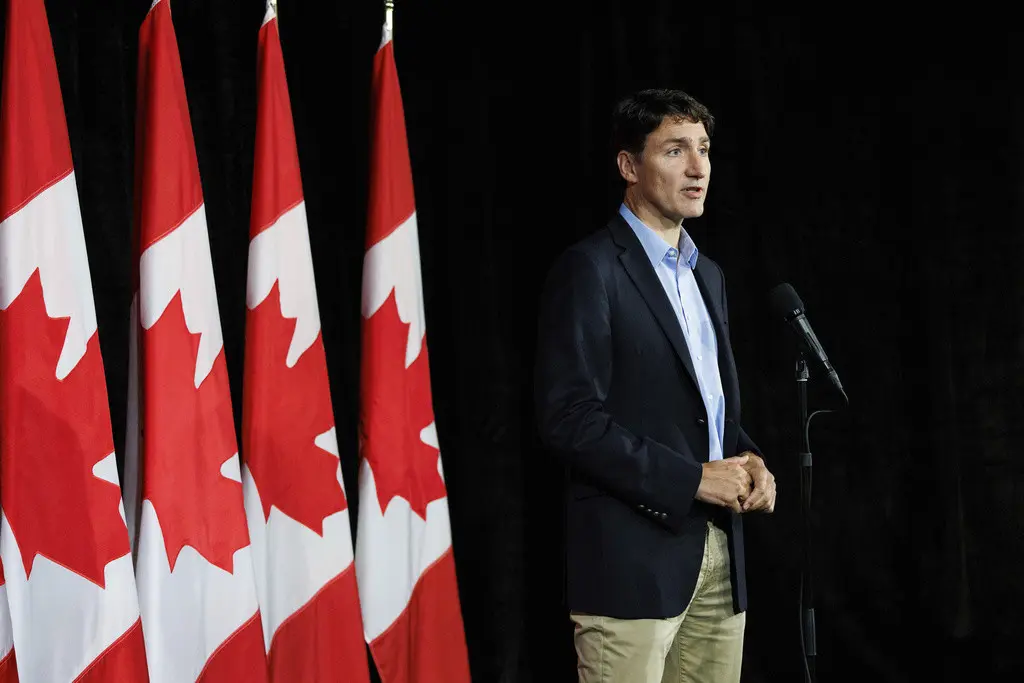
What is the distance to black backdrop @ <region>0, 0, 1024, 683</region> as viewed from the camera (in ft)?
10.6

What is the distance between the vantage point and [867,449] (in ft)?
11.1

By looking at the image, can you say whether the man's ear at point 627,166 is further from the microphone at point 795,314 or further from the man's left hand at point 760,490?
the man's left hand at point 760,490

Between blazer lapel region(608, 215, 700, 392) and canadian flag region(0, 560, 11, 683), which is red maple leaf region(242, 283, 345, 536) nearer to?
canadian flag region(0, 560, 11, 683)

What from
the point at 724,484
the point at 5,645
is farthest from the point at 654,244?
the point at 5,645

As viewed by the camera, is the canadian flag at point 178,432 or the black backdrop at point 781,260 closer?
the canadian flag at point 178,432

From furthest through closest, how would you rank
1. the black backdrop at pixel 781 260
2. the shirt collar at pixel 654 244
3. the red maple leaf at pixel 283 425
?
the black backdrop at pixel 781 260, the red maple leaf at pixel 283 425, the shirt collar at pixel 654 244

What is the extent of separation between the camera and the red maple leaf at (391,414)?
281cm

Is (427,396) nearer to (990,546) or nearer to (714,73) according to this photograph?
(714,73)

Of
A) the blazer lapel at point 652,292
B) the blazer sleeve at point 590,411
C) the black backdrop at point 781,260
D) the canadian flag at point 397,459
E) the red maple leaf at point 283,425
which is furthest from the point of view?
the black backdrop at point 781,260

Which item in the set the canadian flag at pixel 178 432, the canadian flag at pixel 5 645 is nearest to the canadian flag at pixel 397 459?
the canadian flag at pixel 178 432

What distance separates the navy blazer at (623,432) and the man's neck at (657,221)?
11 centimetres

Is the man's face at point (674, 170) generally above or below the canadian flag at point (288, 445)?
above

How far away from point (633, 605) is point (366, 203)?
1.53m

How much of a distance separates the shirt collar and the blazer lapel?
0.04 meters
